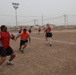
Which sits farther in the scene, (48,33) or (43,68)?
(48,33)

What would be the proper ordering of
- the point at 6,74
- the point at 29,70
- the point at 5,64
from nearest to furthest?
the point at 6,74 → the point at 29,70 → the point at 5,64

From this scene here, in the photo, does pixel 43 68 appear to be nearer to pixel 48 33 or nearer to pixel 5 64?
pixel 5 64

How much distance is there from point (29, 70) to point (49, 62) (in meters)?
1.79

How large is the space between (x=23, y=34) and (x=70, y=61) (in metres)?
4.33

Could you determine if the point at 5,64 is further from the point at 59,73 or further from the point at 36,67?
the point at 59,73

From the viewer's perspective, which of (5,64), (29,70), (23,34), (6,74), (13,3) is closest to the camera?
(6,74)

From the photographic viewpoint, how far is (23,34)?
45.9 feet

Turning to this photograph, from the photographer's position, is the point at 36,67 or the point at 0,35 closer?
the point at 0,35

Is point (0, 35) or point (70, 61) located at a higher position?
point (0, 35)


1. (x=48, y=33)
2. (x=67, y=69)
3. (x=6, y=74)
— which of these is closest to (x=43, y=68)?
(x=67, y=69)

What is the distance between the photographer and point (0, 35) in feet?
28.5

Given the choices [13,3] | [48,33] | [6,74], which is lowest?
[6,74]

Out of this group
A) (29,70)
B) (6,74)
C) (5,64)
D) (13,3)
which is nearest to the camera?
(6,74)

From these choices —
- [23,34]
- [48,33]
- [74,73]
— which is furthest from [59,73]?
[48,33]
